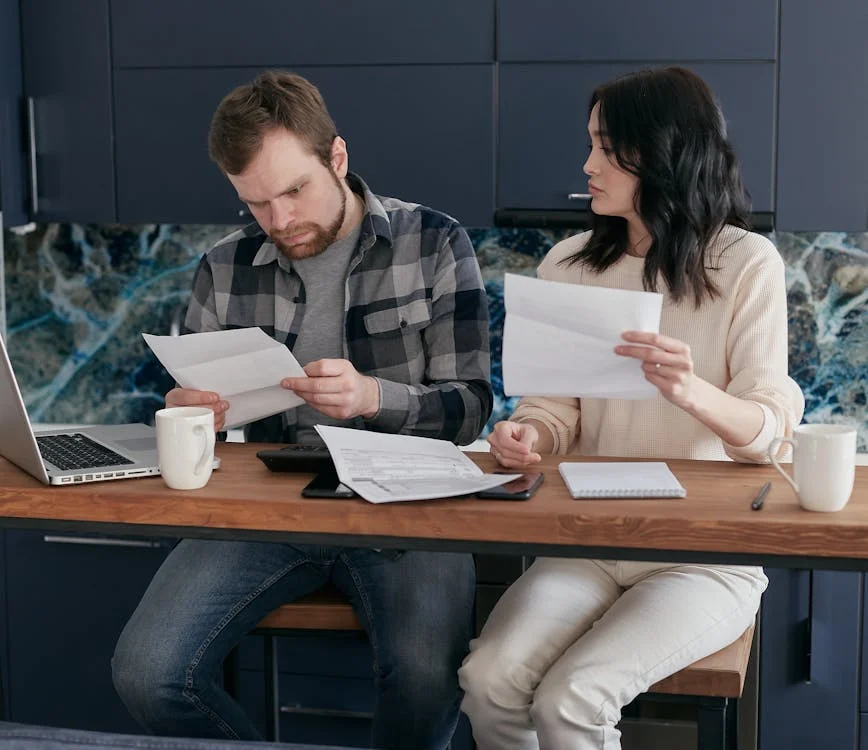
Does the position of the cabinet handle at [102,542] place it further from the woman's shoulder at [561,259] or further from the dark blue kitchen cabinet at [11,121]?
the woman's shoulder at [561,259]

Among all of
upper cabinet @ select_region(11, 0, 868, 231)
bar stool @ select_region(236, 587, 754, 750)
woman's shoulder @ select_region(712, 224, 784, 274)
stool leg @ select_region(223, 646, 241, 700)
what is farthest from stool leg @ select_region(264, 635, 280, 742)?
upper cabinet @ select_region(11, 0, 868, 231)

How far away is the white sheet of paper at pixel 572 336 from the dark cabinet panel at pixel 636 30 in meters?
1.34

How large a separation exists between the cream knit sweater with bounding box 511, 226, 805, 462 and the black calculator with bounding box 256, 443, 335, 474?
0.52 metres

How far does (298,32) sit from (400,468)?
1.56 metres

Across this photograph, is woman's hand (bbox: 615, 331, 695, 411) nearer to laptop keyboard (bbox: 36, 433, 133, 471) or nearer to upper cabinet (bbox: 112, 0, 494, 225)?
laptop keyboard (bbox: 36, 433, 133, 471)

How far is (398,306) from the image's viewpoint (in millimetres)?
2275

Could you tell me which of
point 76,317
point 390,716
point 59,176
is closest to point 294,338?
point 390,716

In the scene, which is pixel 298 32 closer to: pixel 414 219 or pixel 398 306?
pixel 414 219

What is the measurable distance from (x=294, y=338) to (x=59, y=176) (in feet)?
3.60

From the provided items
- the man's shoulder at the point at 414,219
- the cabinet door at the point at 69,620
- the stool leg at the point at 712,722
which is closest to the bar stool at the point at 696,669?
the stool leg at the point at 712,722

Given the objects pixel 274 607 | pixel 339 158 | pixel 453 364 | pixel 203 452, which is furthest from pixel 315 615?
pixel 339 158

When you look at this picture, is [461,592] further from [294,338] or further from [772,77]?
[772,77]

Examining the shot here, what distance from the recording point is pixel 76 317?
346 centimetres

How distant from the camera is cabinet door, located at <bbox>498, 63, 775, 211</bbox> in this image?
2725 millimetres
